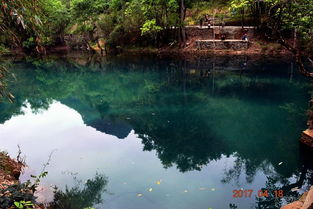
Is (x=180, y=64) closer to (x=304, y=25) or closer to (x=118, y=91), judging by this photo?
(x=118, y=91)

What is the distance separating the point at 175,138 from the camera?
1545cm

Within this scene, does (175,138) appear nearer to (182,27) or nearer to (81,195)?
(81,195)

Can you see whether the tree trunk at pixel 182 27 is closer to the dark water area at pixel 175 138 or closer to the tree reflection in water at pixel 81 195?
the dark water area at pixel 175 138

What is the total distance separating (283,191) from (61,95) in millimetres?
22927

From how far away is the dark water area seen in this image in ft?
34.0

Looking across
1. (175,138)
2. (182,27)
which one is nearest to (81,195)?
(175,138)

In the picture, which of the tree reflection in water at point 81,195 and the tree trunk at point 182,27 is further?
the tree trunk at point 182,27

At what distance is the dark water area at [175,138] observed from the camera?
34.0 feet

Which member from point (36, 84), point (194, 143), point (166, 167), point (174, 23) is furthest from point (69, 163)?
point (174, 23)

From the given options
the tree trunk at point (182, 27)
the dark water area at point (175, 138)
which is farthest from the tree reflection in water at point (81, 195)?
the tree trunk at point (182, 27)

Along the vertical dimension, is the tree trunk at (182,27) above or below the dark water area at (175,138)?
above

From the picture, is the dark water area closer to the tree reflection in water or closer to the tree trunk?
the tree reflection in water

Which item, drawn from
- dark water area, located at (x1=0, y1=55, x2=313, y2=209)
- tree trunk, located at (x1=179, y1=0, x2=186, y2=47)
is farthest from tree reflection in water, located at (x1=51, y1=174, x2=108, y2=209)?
tree trunk, located at (x1=179, y1=0, x2=186, y2=47)

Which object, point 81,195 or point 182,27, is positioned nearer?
point 81,195
